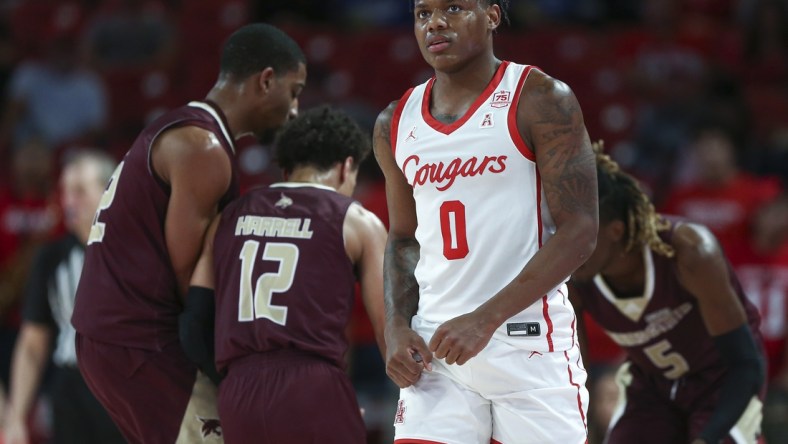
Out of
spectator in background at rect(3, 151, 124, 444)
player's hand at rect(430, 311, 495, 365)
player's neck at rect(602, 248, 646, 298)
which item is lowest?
spectator in background at rect(3, 151, 124, 444)

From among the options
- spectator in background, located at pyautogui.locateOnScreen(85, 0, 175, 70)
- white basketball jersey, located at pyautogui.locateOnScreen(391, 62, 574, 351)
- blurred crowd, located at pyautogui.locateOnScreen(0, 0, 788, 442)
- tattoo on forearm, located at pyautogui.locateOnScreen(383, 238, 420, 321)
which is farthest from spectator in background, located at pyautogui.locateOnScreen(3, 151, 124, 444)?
spectator in background, located at pyautogui.locateOnScreen(85, 0, 175, 70)

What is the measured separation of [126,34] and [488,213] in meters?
8.76

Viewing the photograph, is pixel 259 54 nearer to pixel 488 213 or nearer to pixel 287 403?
pixel 287 403

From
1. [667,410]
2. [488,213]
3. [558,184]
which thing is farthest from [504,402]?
[667,410]

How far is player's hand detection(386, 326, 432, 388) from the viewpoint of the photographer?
406 cm

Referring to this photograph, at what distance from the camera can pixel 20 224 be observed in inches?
391

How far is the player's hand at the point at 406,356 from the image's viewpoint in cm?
406

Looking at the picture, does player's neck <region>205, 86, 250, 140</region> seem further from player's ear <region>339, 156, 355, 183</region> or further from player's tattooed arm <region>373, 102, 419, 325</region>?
player's tattooed arm <region>373, 102, 419, 325</region>

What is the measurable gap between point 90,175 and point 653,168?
194 inches

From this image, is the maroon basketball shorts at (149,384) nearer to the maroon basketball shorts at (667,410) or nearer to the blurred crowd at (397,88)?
the maroon basketball shorts at (667,410)

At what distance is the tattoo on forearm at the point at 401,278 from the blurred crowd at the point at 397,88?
4.05 meters

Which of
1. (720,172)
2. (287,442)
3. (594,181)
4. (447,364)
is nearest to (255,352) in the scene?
(287,442)

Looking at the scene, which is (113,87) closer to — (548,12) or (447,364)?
(548,12)

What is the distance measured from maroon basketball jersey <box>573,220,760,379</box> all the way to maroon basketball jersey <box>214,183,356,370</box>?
3.95ft
